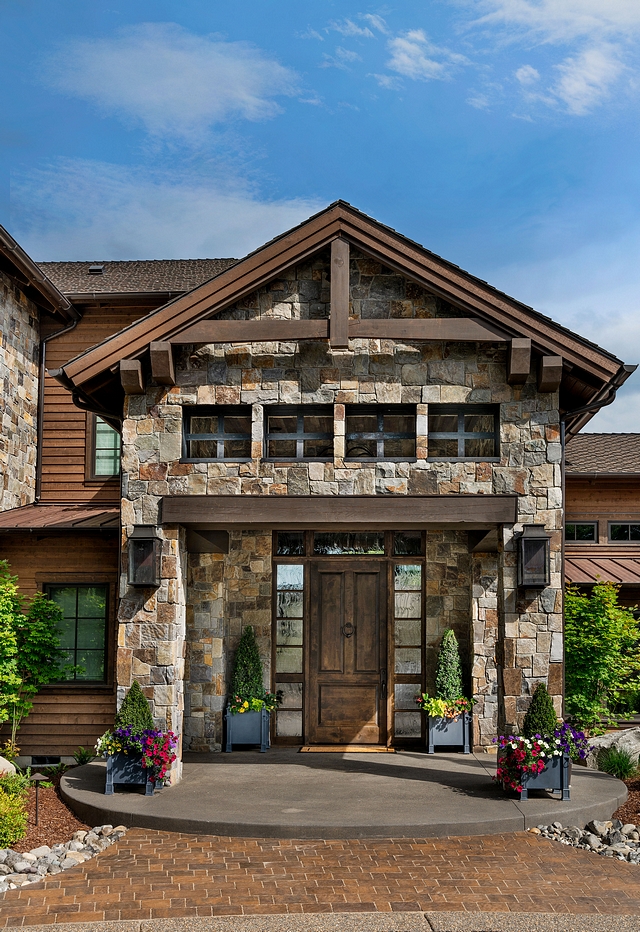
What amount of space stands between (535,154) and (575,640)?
37280 millimetres

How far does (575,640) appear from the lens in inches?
462

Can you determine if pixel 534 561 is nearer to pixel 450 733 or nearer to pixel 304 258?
pixel 450 733

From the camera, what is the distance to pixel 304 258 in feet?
31.5

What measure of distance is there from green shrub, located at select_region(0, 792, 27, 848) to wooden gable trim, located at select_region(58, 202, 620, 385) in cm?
461

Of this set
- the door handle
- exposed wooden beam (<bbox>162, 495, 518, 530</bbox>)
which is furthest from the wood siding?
the door handle

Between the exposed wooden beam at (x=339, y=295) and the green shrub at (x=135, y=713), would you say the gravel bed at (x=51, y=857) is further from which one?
the exposed wooden beam at (x=339, y=295)

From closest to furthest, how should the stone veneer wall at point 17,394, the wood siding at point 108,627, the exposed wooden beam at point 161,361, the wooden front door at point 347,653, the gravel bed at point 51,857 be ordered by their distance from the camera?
the gravel bed at point 51,857 < the exposed wooden beam at point 161,361 < the wooden front door at point 347,653 < the wood siding at point 108,627 < the stone veneer wall at point 17,394

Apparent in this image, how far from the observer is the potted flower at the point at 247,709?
11547 mm

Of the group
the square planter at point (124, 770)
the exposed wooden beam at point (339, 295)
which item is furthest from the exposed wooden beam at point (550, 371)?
the square planter at point (124, 770)

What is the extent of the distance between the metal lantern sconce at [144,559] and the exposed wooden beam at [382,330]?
2472 millimetres

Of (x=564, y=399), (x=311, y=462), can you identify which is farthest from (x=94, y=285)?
(x=564, y=399)

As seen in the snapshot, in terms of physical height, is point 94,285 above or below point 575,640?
above

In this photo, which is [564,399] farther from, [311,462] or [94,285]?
[94,285]

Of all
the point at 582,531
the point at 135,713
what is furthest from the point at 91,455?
the point at 582,531
